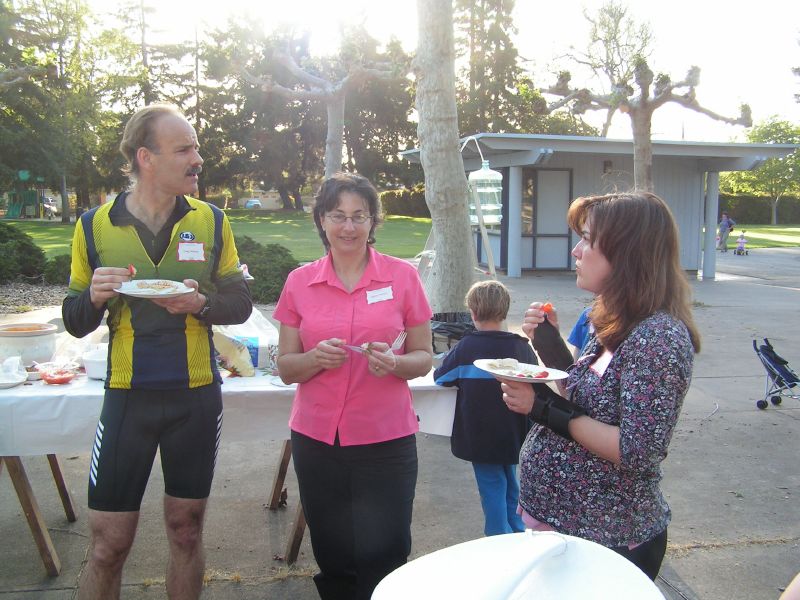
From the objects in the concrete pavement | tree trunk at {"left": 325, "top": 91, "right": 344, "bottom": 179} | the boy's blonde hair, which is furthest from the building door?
the boy's blonde hair

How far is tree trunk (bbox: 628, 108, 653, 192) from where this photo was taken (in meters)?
13.2

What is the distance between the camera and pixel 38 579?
3.39 metres

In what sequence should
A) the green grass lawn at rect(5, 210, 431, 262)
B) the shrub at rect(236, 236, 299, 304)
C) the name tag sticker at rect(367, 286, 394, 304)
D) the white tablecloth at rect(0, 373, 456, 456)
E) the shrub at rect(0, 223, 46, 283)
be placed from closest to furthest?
the name tag sticker at rect(367, 286, 394, 304) → the white tablecloth at rect(0, 373, 456, 456) → the shrub at rect(236, 236, 299, 304) → the shrub at rect(0, 223, 46, 283) → the green grass lawn at rect(5, 210, 431, 262)

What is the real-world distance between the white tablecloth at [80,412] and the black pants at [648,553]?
→ 178 cm

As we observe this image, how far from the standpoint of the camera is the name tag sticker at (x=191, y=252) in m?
2.58

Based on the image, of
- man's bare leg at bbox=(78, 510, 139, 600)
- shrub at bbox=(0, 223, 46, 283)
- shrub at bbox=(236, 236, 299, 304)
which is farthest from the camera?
shrub at bbox=(0, 223, 46, 283)

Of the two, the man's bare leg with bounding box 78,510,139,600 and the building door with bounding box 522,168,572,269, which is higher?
the building door with bounding box 522,168,572,269

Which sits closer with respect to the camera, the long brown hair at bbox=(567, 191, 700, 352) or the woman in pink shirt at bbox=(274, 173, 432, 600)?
the long brown hair at bbox=(567, 191, 700, 352)

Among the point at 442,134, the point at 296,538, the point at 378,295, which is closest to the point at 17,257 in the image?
the point at 442,134

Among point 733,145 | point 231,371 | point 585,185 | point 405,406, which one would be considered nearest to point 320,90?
point 585,185

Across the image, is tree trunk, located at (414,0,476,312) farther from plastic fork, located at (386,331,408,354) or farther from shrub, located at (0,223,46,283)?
shrub, located at (0,223,46,283)

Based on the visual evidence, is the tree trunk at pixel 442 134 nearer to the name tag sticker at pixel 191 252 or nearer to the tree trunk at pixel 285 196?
the name tag sticker at pixel 191 252

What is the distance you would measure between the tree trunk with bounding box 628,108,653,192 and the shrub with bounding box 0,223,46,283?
12.4 meters

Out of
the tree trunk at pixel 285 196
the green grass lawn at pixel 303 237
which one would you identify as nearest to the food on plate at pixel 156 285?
the green grass lawn at pixel 303 237
